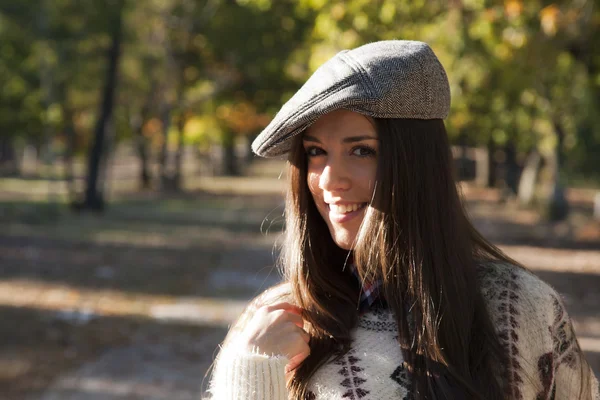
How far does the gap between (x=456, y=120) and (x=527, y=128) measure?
225cm

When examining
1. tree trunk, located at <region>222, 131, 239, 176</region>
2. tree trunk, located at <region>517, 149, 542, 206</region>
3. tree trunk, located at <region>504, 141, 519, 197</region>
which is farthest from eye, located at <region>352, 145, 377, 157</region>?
tree trunk, located at <region>222, 131, 239, 176</region>

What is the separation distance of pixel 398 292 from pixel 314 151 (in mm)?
441

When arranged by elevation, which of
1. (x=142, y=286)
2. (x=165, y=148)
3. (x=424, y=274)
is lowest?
(x=142, y=286)

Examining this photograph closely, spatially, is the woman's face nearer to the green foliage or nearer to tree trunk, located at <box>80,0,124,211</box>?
the green foliage

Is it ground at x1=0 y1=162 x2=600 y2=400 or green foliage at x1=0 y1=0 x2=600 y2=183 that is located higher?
green foliage at x1=0 y1=0 x2=600 y2=183

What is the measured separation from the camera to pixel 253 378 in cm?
212

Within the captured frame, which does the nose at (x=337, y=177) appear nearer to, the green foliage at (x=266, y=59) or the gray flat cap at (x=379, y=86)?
the gray flat cap at (x=379, y=86)

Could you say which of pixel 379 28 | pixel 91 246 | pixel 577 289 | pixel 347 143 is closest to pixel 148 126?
pixel 91 246

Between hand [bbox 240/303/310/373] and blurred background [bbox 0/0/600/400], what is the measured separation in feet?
2.09

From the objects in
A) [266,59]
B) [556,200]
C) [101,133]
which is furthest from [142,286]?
[266,59]

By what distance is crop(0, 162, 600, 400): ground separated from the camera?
329 inches

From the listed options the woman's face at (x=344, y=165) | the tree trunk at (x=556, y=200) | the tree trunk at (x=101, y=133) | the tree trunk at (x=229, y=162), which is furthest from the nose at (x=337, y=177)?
the tree trunk at (x=229, y=162)

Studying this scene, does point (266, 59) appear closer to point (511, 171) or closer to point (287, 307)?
point (511, 171)

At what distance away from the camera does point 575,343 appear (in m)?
2.19
